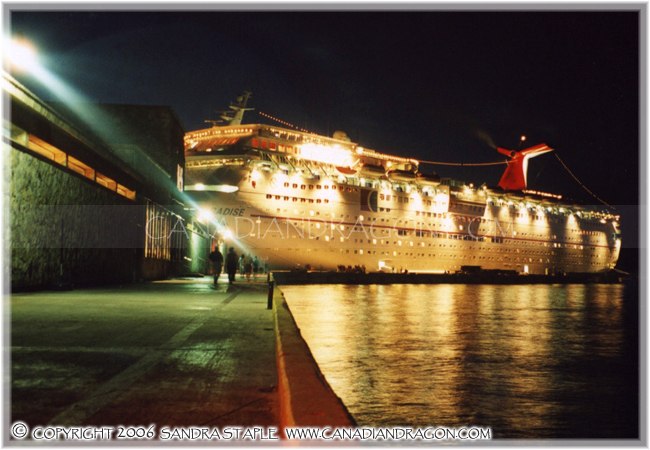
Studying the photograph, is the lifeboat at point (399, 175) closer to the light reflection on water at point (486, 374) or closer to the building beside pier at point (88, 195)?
the building beside pier at point (88, 195)

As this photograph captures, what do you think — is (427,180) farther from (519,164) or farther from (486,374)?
(486,374)

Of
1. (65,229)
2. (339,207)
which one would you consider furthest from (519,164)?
(65,229)

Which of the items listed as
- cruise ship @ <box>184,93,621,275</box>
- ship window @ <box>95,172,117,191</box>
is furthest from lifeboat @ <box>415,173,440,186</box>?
ship window @ <box>95,172,117,191</box>

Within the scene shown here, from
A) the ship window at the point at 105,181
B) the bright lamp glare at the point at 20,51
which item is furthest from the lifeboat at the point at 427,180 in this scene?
the bright lamp glare at the point at 20,51

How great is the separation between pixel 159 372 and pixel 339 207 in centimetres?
3942

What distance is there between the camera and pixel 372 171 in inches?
1778

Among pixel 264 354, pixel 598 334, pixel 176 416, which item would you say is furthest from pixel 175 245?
pixel 176 416

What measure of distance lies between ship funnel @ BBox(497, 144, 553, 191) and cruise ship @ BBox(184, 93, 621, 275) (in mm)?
8592

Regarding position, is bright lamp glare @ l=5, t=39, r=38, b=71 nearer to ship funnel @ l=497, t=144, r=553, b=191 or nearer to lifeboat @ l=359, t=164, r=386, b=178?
lifeboat @ l=359, t=164, r=386, b=178

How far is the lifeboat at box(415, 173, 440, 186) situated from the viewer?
48406 mm

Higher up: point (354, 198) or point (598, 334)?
point (354, 198)

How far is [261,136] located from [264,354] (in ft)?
122

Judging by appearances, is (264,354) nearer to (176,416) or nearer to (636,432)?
(176,416)

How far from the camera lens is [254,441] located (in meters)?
2.85
